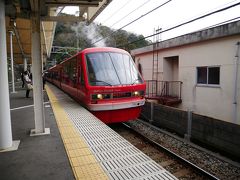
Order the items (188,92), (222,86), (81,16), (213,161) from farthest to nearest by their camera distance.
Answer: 1. (188,92)
2. (222,86)
3. (81,16)
4. (213,161)

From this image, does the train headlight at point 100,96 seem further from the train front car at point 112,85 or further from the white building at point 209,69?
the white building at point 209,69

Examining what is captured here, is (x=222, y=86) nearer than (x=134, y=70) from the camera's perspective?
No

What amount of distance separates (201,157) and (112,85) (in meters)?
3.39

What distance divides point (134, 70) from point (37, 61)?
12.9 ft

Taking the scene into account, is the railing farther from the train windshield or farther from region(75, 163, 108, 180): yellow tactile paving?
region(75, 163, 108, 180): yellow tactile paving

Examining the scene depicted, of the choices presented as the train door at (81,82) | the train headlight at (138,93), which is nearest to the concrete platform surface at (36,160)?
the train door at (81,82)

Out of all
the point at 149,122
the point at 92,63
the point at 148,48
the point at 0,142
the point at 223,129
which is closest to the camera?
the point at 0,142

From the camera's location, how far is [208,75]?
416 inches

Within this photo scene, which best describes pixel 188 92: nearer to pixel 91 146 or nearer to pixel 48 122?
pixel 48 122

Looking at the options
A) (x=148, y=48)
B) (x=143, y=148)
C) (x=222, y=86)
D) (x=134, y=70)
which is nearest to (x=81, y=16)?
(x=134, y=70)

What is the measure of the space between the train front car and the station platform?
70.5 inches

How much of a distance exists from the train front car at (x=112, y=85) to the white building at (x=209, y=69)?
3917 mm

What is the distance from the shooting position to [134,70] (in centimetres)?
810

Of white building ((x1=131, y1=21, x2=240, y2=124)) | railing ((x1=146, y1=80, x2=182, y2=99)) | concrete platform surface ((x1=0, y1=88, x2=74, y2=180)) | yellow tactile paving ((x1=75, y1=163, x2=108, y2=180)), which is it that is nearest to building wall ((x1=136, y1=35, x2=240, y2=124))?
white building ((x1=131, y1=21, x2=240, y2=124))
